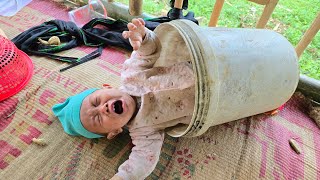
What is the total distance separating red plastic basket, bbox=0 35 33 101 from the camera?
1.18 meters

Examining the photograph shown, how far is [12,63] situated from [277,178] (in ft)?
4.32

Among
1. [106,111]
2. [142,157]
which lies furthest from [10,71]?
[142,157]

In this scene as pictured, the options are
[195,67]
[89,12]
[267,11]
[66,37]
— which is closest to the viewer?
[195,67]

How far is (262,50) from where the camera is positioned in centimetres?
91

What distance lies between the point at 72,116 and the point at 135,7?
97cm

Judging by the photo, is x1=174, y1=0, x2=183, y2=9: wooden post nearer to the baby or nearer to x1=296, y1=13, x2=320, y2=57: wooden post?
the baby

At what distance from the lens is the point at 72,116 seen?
3.39ft

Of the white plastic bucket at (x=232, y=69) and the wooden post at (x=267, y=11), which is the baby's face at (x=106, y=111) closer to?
the white plastic bucket at (x=232, y=69)

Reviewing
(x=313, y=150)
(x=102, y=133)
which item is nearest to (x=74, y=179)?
(x=102, y=133)

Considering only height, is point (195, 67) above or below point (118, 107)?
above

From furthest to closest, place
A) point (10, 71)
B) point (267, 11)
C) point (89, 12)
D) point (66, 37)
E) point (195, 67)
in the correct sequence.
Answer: point (89, 12) → point (66, 37) → point (267, 11) → point (10, 71) → point (195, 67)

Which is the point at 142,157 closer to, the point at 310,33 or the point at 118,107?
the point at 118,107

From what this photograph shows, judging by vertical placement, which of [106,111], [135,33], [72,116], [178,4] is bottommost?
[72,116]

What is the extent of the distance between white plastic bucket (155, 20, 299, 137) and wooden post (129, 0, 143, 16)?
0.70 meters
